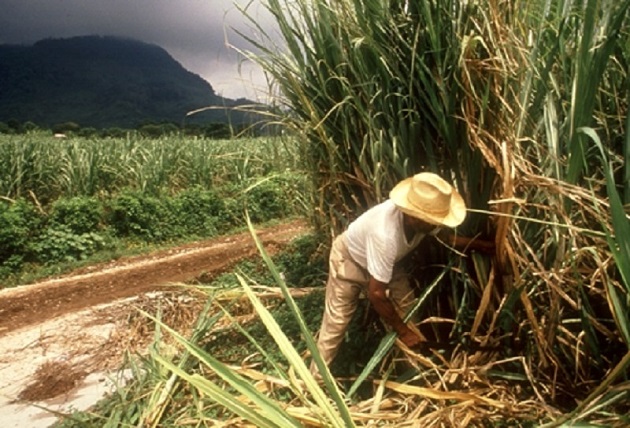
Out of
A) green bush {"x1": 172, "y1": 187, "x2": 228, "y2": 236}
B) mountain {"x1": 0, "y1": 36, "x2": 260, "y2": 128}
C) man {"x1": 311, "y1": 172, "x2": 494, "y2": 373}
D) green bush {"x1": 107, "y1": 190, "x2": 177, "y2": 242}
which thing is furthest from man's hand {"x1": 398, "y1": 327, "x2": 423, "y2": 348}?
mountain {"x1": 0, "y1": 36, "x2": 260, "y2": 128}

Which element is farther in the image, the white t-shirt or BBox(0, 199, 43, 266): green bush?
BBox(0, 199, 43, 266): green bush

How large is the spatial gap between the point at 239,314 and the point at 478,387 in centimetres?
208

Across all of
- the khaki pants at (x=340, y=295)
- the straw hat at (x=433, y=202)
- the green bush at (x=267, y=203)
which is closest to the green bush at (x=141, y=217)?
the green bush at (x=267, y=203)

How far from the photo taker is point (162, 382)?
2.57m

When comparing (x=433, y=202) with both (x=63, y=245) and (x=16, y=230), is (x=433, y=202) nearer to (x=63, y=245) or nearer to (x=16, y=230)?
(x=16, y=230)

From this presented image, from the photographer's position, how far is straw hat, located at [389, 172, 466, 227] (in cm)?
200

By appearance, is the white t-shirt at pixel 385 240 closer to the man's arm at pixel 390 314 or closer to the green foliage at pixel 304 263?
the man's arm at pixel 390 314

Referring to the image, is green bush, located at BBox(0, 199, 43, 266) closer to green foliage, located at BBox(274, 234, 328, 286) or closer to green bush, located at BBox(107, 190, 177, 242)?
green bush, located at BBox(107, 190, 177, 242)

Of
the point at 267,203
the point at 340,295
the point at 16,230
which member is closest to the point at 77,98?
the point at 267,203

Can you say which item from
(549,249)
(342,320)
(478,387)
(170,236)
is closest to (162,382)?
(342,320)

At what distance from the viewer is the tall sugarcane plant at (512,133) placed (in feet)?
5.68

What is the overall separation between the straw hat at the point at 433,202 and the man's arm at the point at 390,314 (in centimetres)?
43

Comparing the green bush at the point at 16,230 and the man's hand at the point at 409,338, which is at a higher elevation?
the man's hand at the point at 409,338

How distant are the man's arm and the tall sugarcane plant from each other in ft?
0.82
